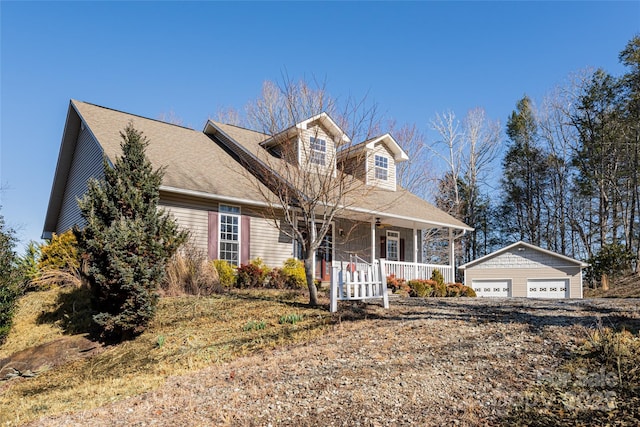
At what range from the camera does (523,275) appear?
18.5 metres

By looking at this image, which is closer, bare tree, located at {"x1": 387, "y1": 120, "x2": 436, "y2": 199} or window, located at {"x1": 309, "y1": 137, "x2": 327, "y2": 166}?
window, located at {"x1": 309, "y1": 137, "x2": 327, "y2": 166}

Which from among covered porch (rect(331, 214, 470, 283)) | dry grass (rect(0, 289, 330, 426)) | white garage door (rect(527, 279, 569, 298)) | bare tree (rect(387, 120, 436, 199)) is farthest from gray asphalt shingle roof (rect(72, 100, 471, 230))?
bare tree (rect(387, 120, 436, 199))

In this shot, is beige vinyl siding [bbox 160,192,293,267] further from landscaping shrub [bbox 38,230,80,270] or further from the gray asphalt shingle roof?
landscaping shrub [bbox 38,230,80,270]

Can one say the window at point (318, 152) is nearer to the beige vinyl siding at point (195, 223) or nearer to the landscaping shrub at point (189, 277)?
the landscaping shrub at point (189, 277)

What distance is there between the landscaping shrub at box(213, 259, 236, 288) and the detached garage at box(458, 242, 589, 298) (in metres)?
11.1

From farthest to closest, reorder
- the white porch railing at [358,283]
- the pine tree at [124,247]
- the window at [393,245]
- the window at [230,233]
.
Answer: the window at [393,245] < the window at [230,233] < the white porch railing at [358,283] < the pine tree at [124,247]

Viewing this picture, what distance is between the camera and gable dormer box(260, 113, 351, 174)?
9.69 metres

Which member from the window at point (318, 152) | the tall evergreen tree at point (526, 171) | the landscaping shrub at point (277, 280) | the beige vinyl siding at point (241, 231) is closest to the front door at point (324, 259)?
the beige vinyl siding at point (241, 231)

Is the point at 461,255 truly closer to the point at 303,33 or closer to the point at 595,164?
the point at 595,164

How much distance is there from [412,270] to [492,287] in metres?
4.69

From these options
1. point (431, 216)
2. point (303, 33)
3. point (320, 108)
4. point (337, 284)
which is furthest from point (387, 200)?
point (337, 284)

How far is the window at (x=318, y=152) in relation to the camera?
9.66 m

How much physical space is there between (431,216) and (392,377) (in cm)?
1368

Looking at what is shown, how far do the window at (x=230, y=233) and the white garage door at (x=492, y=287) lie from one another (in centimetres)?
1080
